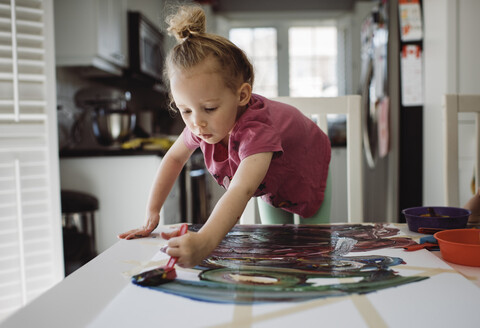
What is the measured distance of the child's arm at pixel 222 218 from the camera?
564 millimetres

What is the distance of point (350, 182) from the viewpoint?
1155 mm

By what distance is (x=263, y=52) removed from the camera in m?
4.52

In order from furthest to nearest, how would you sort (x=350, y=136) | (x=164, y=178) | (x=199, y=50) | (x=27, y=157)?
(x=27, y=157), (x=350, y=136), (x=164, y=178), (x=199, y=50)

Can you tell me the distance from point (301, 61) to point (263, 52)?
0.42 m

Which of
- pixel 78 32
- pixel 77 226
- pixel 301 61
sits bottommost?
pixel 77 226

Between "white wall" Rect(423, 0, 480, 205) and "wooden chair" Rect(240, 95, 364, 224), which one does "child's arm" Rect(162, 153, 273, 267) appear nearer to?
"wooden chair" Rect(240, 95, 364, 224)

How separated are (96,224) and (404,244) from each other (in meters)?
1.79

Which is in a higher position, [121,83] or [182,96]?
[121,83]

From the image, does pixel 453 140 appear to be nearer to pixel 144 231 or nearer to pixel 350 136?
pixel 350 136

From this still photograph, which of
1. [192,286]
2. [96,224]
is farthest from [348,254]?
[96,224]

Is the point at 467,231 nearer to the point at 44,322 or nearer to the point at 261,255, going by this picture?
the point at 261,255

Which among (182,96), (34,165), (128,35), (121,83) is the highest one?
(128,35)

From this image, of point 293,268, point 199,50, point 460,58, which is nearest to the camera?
point 293,268

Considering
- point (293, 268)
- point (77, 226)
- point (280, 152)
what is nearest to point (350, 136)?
point (280, 152)
